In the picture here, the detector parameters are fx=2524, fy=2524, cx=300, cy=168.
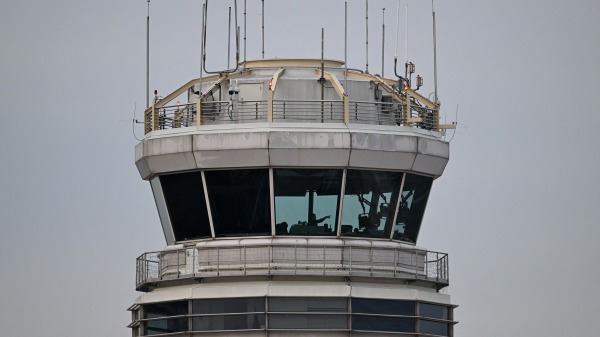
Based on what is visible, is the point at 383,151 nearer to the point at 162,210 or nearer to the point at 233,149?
the point at 233,149

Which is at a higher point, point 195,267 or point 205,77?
point 205,77

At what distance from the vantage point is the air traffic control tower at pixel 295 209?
91.4 meters

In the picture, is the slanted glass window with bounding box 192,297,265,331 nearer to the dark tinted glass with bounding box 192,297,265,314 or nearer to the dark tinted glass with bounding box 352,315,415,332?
the dark tinted glass with bounding box 192,297,265,314

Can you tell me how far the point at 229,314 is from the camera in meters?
91.4

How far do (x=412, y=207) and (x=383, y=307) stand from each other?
14.5ft

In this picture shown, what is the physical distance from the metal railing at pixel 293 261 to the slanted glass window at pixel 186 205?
91cm

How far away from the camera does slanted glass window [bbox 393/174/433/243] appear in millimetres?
93750

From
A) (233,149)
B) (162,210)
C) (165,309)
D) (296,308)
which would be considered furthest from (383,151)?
(165,309)

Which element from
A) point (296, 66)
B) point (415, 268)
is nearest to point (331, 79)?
point (296, 66)

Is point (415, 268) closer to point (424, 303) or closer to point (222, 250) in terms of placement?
point (424, 303)

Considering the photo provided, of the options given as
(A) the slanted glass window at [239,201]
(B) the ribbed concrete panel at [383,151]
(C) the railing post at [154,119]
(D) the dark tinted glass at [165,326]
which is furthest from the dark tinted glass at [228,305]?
(C) the railing post at [154,119]

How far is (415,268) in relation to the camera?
93562 mm

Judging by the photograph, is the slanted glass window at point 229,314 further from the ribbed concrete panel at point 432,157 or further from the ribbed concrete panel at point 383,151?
the ribbed concrete panel at point 432,157

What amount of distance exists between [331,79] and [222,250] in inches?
295
